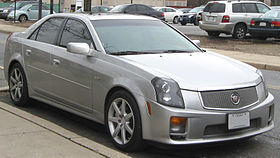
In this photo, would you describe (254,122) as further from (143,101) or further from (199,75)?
(143,101)

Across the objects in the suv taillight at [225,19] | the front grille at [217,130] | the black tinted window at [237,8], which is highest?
the black tinted window at [237,8]

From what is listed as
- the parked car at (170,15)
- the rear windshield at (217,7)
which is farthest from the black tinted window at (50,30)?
the parked car at (170,15)

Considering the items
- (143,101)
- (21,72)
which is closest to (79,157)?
(143,101)

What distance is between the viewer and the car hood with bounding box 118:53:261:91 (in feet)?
16.1

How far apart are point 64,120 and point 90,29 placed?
1.42 metres

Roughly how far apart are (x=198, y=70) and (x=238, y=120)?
0.70 m

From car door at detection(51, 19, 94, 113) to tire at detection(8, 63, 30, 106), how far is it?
0.84m

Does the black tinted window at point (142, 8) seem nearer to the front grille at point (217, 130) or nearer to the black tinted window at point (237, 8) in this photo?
the black tinted window at point (237, 8)

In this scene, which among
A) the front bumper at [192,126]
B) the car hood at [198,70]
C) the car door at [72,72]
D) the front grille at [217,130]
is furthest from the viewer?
the car door at [72,72]

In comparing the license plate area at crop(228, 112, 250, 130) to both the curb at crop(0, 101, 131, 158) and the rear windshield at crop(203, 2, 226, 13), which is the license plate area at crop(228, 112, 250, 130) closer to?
the curb at crop(0, 101, 131, 158)

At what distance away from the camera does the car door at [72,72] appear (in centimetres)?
577

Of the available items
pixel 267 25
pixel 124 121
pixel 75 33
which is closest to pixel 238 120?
pixel 124 121

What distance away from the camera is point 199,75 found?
5055mm

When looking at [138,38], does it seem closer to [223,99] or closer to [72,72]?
[72,72]
